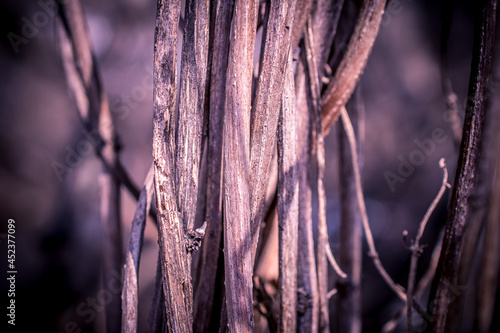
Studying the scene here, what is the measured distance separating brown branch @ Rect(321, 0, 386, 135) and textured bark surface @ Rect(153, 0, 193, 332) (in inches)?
11.5

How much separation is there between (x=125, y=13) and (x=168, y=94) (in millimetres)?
1097

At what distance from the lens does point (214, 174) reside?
50 centimetres

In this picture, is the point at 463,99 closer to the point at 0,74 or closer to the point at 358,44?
the point at 358,44

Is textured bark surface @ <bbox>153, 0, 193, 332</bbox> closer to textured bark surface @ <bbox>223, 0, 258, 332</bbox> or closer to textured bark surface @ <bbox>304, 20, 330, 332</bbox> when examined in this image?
textured bark surface @ <bbox>223, 0, 258, 332</bbox>

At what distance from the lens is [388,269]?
4.89ft

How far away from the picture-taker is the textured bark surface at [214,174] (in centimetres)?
46

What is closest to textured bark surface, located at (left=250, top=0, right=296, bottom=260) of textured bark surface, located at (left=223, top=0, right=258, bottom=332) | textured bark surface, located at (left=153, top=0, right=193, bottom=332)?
textured bark surface, located at (left=223, top=0, right=258, bottom=332)

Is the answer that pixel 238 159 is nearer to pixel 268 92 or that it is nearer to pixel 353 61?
pixel 268 92

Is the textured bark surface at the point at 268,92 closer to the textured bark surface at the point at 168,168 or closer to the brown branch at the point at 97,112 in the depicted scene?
the textured bark surface at the point at 168,168

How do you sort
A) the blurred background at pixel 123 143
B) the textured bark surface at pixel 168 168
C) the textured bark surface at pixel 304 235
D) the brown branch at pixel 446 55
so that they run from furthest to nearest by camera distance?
1. the blurred background at pixel 123 143
2. the brown branch at pixel 446 55
3. the textured bark surface at pixel 304 235
4. the textured bark surface at pixel 168 168

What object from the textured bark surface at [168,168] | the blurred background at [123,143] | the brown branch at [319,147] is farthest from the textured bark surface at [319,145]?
the blurred background at [123,143]

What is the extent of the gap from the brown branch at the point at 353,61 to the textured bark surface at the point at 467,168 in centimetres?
17

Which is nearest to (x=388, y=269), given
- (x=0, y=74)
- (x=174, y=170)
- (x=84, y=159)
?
(x=174, y=170)

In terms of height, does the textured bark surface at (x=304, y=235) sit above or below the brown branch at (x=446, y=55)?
below
